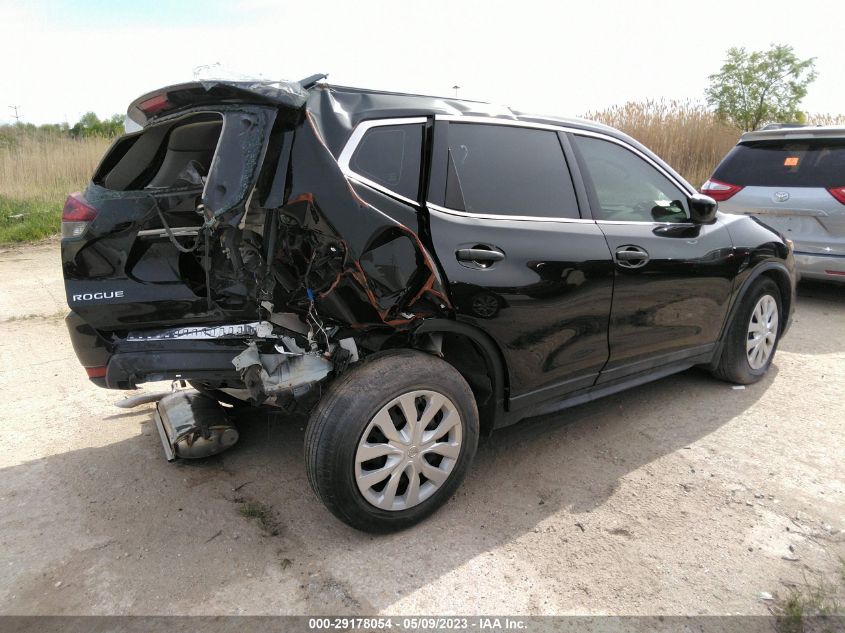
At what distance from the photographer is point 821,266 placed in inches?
243

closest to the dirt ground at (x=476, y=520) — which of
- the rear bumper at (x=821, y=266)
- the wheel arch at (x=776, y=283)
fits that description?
the wheel arch at (x=776, y=283)

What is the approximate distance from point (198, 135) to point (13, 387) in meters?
2.81

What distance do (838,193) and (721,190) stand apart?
3.41 ft

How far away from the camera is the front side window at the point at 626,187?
353 centimetres

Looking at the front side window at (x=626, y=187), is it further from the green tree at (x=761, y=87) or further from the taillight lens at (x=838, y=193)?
the green tree at (x=761, y=87)

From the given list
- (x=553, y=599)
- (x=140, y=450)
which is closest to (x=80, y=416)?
A: (x=140, y=450)

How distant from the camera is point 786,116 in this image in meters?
15.9

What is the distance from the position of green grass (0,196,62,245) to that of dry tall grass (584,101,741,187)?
11620 millimetres

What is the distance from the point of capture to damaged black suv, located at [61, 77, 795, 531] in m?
2.57

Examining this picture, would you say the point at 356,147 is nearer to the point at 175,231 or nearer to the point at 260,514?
the point at 175,231

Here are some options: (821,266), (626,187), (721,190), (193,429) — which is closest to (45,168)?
(193,429)

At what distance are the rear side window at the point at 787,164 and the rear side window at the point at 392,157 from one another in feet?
16.1

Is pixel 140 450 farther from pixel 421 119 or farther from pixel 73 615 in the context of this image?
pixel 421 119

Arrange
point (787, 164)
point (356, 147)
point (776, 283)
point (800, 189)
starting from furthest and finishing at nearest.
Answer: point (787, 164) < point (800, 189) < point (776, 283) < point (356, 147)
